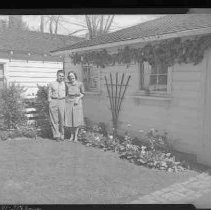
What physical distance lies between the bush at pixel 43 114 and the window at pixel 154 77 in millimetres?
1896

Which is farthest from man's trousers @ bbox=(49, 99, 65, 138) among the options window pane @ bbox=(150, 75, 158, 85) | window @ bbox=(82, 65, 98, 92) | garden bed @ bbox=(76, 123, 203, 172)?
window pane @ bbox=(150, 75, 158, 85)

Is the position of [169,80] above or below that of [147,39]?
below

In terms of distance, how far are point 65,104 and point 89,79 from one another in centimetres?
67

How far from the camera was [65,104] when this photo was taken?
6004mm

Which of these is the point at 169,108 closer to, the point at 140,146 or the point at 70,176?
the point at 140,146

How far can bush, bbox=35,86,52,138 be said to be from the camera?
6.03 metres

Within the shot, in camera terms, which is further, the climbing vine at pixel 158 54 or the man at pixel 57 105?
the man at pixel 57 105

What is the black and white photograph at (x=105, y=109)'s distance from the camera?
5.33m

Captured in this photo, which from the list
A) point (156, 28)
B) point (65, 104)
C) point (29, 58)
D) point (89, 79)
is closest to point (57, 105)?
point (65, 104)

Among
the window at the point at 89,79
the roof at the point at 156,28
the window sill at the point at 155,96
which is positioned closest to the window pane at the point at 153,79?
the window sill at the point at 155,96

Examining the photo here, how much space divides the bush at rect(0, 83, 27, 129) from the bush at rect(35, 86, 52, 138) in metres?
0.36

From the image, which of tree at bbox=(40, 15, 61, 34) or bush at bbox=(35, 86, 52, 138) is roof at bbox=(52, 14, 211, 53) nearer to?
tree at bbox=(40, 15, 61, 34)

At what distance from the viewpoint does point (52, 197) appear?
Result: 17.1ft

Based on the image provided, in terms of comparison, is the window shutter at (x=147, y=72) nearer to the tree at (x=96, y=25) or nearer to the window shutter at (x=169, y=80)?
the window shutter at (x=169, y=80)
